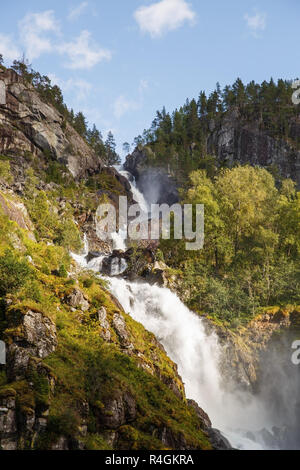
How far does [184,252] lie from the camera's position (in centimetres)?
4009

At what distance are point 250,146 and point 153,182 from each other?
28.2m

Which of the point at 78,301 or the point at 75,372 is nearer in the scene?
the point at 75,372

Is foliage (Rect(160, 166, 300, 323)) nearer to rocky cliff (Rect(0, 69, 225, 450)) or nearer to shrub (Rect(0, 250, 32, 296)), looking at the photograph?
rocky cliff (Rect(0, 69, 225, 450))

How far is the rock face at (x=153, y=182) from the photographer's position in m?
86.0

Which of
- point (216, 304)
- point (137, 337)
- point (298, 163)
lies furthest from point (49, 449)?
point (298, 163)

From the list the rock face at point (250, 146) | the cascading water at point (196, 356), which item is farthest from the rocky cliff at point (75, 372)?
the rock face at point (250, 146)

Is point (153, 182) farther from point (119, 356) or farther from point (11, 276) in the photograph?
point (119, 356)

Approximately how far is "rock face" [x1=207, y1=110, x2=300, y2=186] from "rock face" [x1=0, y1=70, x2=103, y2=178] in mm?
36597

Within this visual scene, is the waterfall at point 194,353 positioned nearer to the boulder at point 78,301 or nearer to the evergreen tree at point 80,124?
the boulder at point 78,301

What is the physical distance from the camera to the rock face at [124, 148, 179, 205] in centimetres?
8602

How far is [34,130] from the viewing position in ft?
250

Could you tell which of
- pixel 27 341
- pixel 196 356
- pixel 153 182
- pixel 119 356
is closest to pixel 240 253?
→ pixel 196 356

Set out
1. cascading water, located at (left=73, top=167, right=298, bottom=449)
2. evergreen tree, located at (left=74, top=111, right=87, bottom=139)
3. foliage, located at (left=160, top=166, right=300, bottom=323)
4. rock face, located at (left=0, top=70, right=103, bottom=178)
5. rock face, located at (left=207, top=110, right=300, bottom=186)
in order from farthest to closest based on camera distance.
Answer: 1. evergreen tree, located at (left=74, top=111, right=87, bottom=139)
2. rock face, located at (left=207, top=110, right=300, bottom=186)
3. rock face, located at (left=0, top=70, right=103, bottom=178)
4. foliage, located at (left=160, top=166, right=300, bottom=323)
5. cascading water, located at (left=73, top=167, right=298, bottom=449)

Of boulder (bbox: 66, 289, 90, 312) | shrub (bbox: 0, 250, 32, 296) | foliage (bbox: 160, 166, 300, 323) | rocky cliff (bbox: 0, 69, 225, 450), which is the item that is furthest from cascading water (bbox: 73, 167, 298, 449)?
shrub (bbox: 0, 250, 32, 296)
